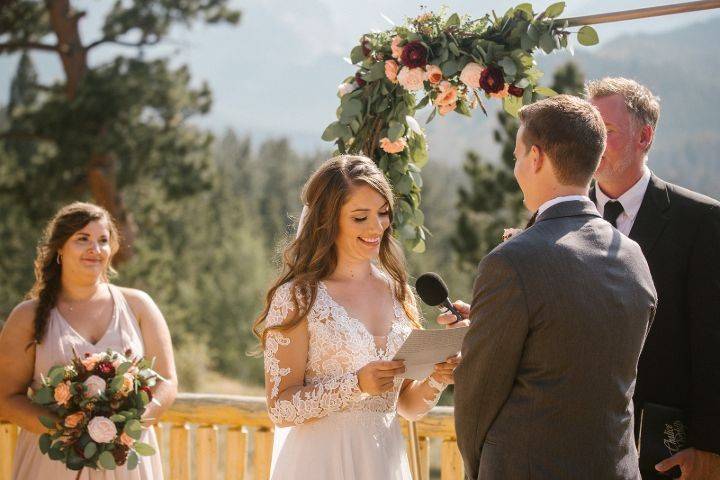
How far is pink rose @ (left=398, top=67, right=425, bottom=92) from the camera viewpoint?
133 inches

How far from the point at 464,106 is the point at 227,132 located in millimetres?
62860

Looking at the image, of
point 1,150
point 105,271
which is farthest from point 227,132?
point 105,271

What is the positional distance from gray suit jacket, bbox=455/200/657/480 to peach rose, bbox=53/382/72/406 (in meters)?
1.99

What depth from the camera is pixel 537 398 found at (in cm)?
227

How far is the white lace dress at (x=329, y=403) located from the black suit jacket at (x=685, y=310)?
958 mm

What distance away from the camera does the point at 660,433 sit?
9.59ft

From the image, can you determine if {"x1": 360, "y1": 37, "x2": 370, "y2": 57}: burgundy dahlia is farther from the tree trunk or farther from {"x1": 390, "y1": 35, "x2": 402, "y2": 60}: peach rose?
the tree trunk

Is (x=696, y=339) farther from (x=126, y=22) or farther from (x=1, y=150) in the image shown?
(x=1, y=150)

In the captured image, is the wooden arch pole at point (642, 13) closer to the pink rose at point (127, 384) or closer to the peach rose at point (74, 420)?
the pink rose at point (127, 384)

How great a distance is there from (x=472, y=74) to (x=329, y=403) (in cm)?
140

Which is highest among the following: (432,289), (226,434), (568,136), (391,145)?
(391,145)

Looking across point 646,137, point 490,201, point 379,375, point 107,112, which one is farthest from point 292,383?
point 490,201

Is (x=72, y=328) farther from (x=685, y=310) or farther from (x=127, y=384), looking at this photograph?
(x=685, y=310)

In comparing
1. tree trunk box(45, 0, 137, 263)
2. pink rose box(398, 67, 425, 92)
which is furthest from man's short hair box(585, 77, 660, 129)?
tree trunk box(45, 0, 137, 263)
